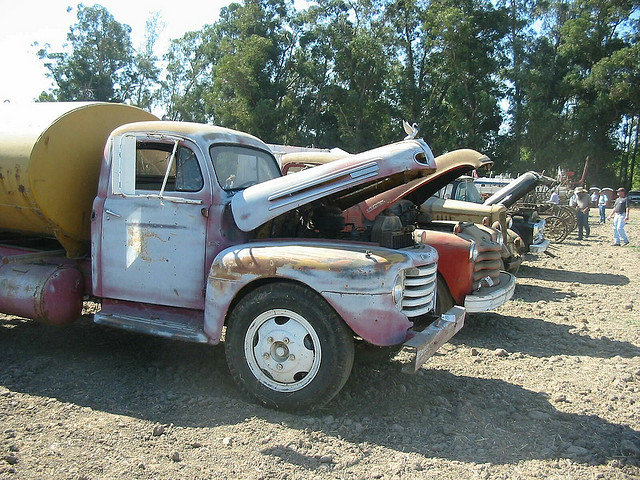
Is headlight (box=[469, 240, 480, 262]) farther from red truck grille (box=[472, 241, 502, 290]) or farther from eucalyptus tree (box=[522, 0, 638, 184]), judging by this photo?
eucalyptus tree (box=[522, 0, 638, 184])

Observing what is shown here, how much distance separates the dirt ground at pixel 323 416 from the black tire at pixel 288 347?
0.20 m

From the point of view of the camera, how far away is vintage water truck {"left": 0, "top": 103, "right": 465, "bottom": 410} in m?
4.04

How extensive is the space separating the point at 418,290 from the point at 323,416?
1.22 metres

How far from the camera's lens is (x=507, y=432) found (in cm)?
411

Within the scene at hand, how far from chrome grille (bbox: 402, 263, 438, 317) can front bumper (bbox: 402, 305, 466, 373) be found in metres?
0.17

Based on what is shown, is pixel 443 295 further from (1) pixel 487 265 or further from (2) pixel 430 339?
(2) pixel 430 339

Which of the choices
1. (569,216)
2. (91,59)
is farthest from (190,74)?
(569,216)

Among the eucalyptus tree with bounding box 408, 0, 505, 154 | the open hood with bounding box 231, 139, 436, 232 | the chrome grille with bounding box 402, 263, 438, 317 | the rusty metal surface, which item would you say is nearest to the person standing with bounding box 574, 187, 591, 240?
the eucalyptus tree with bounding box 408, 0, 505, 154

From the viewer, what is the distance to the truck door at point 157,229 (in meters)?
4.66

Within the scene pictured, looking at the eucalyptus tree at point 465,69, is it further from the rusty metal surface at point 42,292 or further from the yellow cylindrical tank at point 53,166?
the rusty metal surface at point 42,292

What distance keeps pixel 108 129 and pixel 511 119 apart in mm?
33365

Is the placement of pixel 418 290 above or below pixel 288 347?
above

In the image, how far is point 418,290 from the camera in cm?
429

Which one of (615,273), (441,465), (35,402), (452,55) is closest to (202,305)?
(35,402)
